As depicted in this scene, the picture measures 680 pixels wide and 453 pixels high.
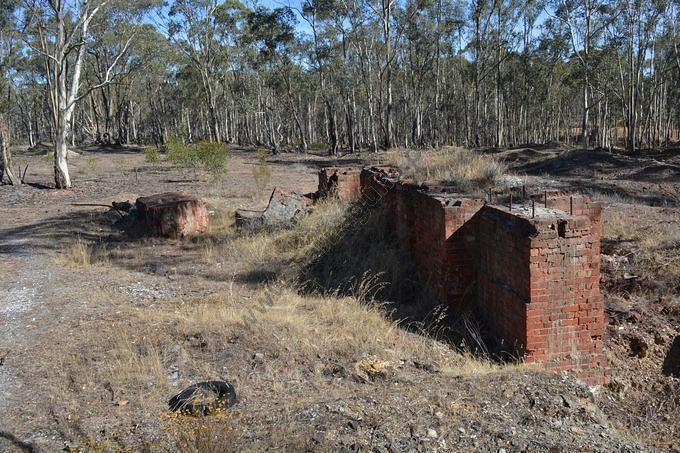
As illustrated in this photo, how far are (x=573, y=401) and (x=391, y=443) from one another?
5.37 feet

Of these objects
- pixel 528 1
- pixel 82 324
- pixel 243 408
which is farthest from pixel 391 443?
pixel 528 1

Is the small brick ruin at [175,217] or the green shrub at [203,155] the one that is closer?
the small brick ruin at [175,217]

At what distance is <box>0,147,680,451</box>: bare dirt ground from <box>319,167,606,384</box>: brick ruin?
0.40 metres

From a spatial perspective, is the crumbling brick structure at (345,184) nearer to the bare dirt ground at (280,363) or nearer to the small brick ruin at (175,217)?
the bare dirt ground at (280,363)

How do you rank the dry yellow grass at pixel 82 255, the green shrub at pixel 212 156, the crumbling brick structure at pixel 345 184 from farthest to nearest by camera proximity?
the green shrub at pixel 212 156 → the crumbling brick structure at pixel 345 184 → the dry yellow grass at pixel 82 255

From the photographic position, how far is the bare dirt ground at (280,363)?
3.95 metres

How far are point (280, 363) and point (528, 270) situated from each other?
7.74 feet

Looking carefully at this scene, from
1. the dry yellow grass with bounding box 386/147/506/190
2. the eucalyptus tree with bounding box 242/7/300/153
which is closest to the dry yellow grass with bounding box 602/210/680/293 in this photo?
the dry yellow grass with bounding box 386/147/506/190

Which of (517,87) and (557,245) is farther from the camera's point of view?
(517,87)

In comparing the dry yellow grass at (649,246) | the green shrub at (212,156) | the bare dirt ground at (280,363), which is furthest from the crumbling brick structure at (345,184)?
the green shrub at (212,156)

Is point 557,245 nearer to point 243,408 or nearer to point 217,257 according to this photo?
point 243,408

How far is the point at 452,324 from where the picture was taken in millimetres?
6297

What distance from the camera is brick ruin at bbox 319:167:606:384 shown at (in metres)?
5.05

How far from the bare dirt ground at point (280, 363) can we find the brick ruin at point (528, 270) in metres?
0.40
